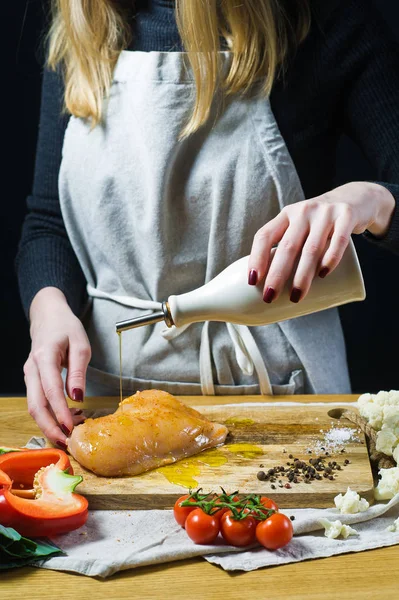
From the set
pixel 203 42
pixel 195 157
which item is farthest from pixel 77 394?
pixel 203 42

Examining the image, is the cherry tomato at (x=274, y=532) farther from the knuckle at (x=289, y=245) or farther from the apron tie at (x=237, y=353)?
the apron tie at (x=237, y=353)

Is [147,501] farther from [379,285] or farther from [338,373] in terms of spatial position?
[379,285]

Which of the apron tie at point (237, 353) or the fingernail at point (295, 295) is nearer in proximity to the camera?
the fingernail at point (295, 295)

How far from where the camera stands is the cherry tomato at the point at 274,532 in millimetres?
1149

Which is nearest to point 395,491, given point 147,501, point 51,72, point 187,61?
point 147,501

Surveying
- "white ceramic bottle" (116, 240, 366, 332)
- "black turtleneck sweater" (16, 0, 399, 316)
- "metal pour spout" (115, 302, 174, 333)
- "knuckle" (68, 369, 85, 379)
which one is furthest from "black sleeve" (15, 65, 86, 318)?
"white ceramic bottle" (116, 240, 366, 332)

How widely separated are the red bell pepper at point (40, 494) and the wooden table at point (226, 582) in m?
0.08

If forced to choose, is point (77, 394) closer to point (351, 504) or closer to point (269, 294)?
point (269, 294)

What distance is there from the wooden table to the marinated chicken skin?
0.28m

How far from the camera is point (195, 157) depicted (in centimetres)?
180

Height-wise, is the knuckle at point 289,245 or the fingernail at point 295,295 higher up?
the knuckle at point 289,245

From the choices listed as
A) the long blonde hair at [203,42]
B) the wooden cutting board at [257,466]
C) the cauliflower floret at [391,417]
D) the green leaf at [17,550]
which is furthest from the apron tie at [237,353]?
the green leaf at [17,550]

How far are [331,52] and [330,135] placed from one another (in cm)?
21

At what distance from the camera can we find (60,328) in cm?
166
